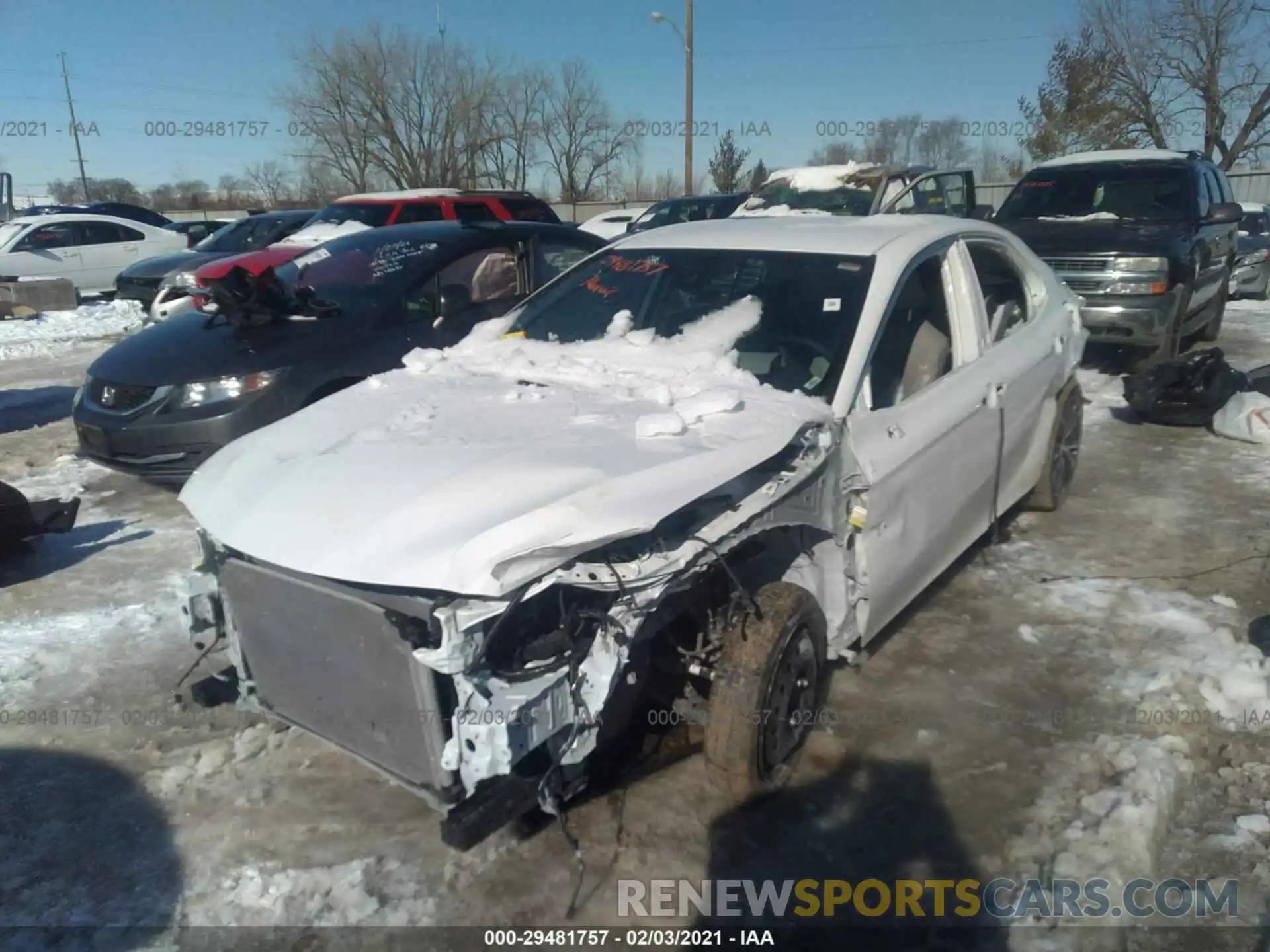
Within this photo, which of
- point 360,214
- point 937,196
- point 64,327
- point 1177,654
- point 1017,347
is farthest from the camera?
point 64,327

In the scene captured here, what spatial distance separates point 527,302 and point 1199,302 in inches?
288

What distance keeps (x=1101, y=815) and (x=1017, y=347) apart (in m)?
2.28

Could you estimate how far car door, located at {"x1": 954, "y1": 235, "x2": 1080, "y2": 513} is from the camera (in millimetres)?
4094

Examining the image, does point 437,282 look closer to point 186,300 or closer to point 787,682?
point 787,682

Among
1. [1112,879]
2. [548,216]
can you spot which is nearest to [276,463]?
[1112,879]

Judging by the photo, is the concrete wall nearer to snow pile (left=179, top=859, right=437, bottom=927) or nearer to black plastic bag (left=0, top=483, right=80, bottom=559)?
black plastic bag (left=0, top=483, right=80, bottom=559)

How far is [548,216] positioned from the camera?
1295 cm

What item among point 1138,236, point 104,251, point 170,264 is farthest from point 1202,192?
point 104,251

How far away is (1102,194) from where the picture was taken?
30.4 ft

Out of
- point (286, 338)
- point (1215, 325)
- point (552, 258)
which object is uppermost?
point (552, 258)

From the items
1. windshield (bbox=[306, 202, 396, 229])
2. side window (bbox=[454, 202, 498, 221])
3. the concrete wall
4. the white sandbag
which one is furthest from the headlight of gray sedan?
the concrete wall

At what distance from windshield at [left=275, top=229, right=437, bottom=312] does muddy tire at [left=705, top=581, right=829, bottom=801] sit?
377cm

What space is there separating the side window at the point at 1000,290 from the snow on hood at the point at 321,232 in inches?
298

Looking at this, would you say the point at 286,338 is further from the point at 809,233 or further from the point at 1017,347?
the point at 1017,347
